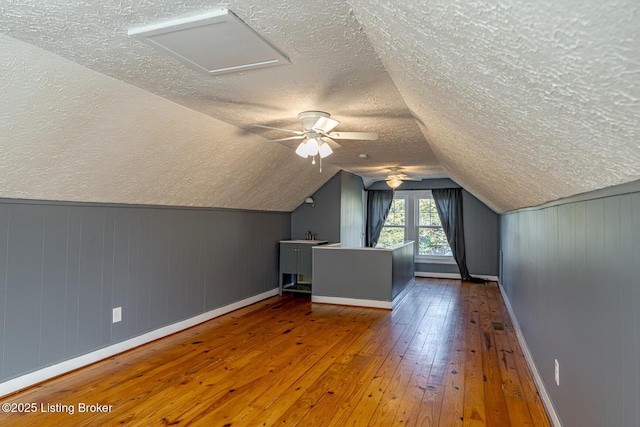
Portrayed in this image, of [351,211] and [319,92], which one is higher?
[319,92]

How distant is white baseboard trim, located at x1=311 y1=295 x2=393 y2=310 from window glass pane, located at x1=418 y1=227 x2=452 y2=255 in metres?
3.40

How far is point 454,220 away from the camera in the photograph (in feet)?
26.0

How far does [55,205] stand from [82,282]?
678 millimetres

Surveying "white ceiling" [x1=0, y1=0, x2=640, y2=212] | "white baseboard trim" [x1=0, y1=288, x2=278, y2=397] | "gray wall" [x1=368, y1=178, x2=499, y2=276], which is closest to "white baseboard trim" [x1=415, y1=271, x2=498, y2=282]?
"gray wall" [x1=368, y1=178, x2=499, y2=276]

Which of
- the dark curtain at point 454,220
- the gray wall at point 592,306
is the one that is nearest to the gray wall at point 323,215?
the dark curtain at point 454,220

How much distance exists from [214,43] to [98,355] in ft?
9.48

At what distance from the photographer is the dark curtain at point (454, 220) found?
25.8 feet

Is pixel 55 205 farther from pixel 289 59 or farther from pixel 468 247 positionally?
pixel 468 247

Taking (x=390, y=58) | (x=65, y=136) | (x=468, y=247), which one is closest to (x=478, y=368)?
(x=390, y=58)

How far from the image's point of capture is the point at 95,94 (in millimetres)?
2438

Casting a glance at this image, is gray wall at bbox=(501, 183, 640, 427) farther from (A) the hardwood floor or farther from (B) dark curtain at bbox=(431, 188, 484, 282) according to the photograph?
(B) dark curtain at bbox=(431, 188, 484, 282)

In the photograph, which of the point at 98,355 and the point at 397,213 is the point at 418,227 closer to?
the point at 397,213

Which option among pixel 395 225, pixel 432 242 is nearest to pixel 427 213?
pixel 432 242

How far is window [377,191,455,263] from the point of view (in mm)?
8330
